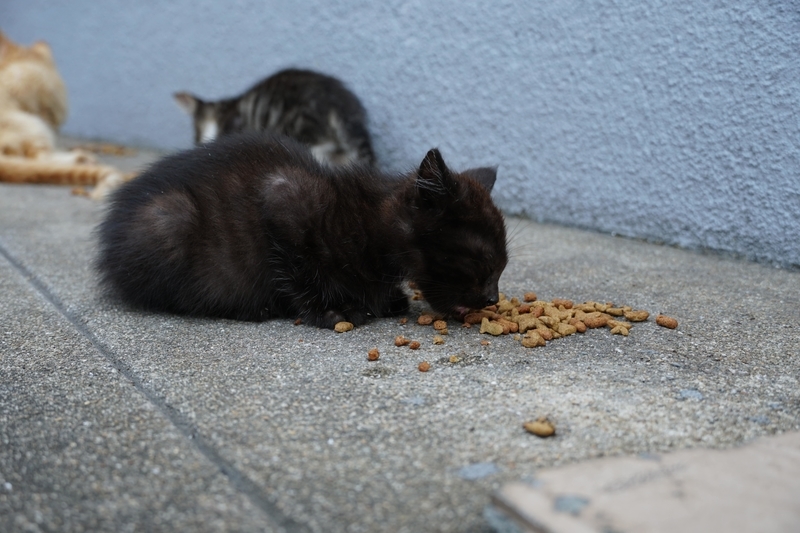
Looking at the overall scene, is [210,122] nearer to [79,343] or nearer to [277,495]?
[79,343]

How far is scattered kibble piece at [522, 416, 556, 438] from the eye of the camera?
1.65 meters

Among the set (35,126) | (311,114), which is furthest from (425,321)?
(35,126)

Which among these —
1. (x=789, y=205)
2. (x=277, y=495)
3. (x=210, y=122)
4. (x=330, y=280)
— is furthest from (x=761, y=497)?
(x=210, y=122)

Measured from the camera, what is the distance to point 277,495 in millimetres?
1413

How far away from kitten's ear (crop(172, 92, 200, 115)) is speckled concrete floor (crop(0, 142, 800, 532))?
10.1ft

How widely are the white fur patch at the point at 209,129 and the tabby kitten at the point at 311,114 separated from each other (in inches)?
Result: 6.3

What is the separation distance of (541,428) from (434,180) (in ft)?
3.23

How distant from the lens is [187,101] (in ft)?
18.9

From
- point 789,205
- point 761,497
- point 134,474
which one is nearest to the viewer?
point 761,497

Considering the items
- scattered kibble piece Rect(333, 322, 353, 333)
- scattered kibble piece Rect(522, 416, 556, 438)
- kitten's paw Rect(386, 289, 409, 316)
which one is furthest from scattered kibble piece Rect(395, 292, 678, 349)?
scattered kibble piece Rect(522, 416, 556, 438)

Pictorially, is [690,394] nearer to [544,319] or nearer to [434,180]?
[544,319]

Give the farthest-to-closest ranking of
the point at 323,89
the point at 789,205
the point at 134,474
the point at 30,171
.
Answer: the point at 30,171
the point at 323,89
the point at 789,205
the point at 134,474

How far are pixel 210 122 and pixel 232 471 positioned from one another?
4.56m

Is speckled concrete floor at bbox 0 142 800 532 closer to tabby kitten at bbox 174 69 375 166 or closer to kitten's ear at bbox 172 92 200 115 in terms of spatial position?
tabby kitten at bbox 174 69 375 166
